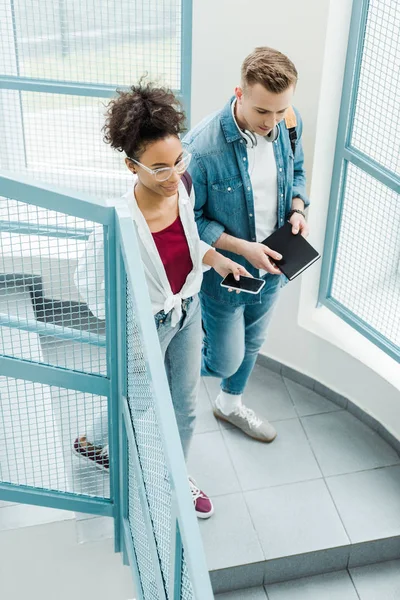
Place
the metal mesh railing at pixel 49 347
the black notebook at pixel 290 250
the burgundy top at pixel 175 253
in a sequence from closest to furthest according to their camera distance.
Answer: the metal mesh railing at pixel 49 347
the burgundy top at pixel 175 253
the black notebook at pixel 290 250

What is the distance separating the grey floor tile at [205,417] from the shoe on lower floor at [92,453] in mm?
970

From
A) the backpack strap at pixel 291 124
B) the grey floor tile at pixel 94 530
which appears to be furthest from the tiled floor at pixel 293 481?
the backpack strap at pixel 291 124

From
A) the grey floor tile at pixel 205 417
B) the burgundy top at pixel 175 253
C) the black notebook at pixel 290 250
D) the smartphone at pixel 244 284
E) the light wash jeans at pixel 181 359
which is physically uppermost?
the burgundy top at pixel 175 253

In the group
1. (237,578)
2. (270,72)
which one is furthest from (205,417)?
(270,72)

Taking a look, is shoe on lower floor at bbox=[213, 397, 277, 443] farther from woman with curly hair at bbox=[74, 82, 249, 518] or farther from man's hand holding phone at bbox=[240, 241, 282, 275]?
man's hand holding phone at bbox=[240, 241, 282, 275]

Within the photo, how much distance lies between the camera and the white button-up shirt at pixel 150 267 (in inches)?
85.0

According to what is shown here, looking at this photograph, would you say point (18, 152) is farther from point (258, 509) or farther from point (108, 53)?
point (258, 509)

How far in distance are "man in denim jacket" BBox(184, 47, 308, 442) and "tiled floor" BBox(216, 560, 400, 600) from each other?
95 centimetres

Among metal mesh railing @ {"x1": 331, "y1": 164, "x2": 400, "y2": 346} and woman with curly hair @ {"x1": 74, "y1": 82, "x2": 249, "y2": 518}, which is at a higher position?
woman with curly hair @ {"x1": 74, "y1": 82, "x2": 249, "y2": 518}

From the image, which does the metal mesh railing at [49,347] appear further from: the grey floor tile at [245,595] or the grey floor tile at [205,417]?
the grey floor tile at [205,417]

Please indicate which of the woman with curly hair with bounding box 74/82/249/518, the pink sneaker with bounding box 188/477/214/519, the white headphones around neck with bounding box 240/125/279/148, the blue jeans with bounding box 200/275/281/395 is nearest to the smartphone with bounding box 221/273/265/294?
the woman with curly hair with bounding box 74/82/249/518

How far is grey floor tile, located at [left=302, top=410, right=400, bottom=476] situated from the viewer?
3.51 meters

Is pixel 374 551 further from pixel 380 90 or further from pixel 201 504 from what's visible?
pixel 380 90

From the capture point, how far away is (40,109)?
372cm
